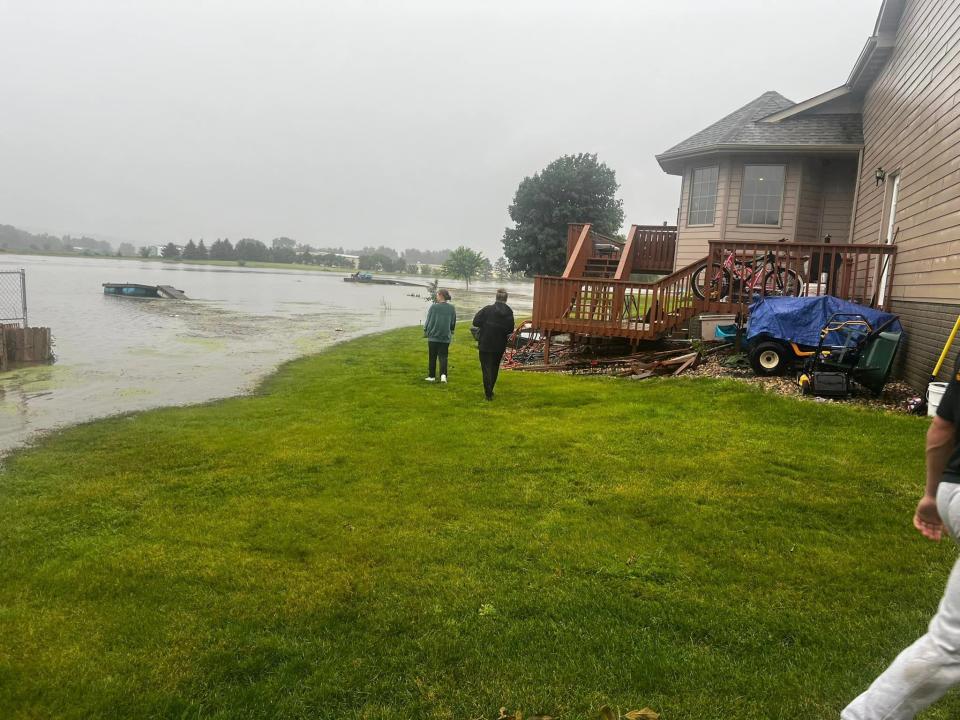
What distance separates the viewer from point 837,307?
9.20 metres

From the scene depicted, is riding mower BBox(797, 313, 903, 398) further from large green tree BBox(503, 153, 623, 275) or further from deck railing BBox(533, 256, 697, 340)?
large green tree BBox(503, 153, 623, 275)

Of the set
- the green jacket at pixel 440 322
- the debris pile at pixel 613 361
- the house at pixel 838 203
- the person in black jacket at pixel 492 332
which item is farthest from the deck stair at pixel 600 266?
the person in black jacket at pixel 492 332

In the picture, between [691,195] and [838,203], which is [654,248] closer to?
[691,195]

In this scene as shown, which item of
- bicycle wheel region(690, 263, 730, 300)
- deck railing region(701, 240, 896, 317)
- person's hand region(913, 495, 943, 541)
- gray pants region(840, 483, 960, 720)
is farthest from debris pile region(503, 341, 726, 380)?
gray pants region(840, 483, 960, 720)

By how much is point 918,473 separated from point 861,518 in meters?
1.35

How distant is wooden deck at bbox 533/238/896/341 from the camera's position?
10750 millimetres

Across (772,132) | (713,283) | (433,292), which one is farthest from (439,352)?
(433,292)

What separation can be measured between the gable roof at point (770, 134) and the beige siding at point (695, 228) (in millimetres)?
528

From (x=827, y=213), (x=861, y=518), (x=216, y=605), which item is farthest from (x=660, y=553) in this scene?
(x=827, y=213)

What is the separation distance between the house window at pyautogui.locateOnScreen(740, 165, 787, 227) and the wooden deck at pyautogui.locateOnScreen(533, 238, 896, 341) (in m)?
3.50

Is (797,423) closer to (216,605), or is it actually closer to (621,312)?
(621,312)

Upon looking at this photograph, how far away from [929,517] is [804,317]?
7566 mm

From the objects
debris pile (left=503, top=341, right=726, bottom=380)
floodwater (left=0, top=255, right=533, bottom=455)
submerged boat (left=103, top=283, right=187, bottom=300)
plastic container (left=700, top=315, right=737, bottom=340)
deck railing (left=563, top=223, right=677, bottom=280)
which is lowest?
floodwater (left=0, top=255, right=533, bottom=455)

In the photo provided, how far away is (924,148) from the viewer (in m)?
9.52
